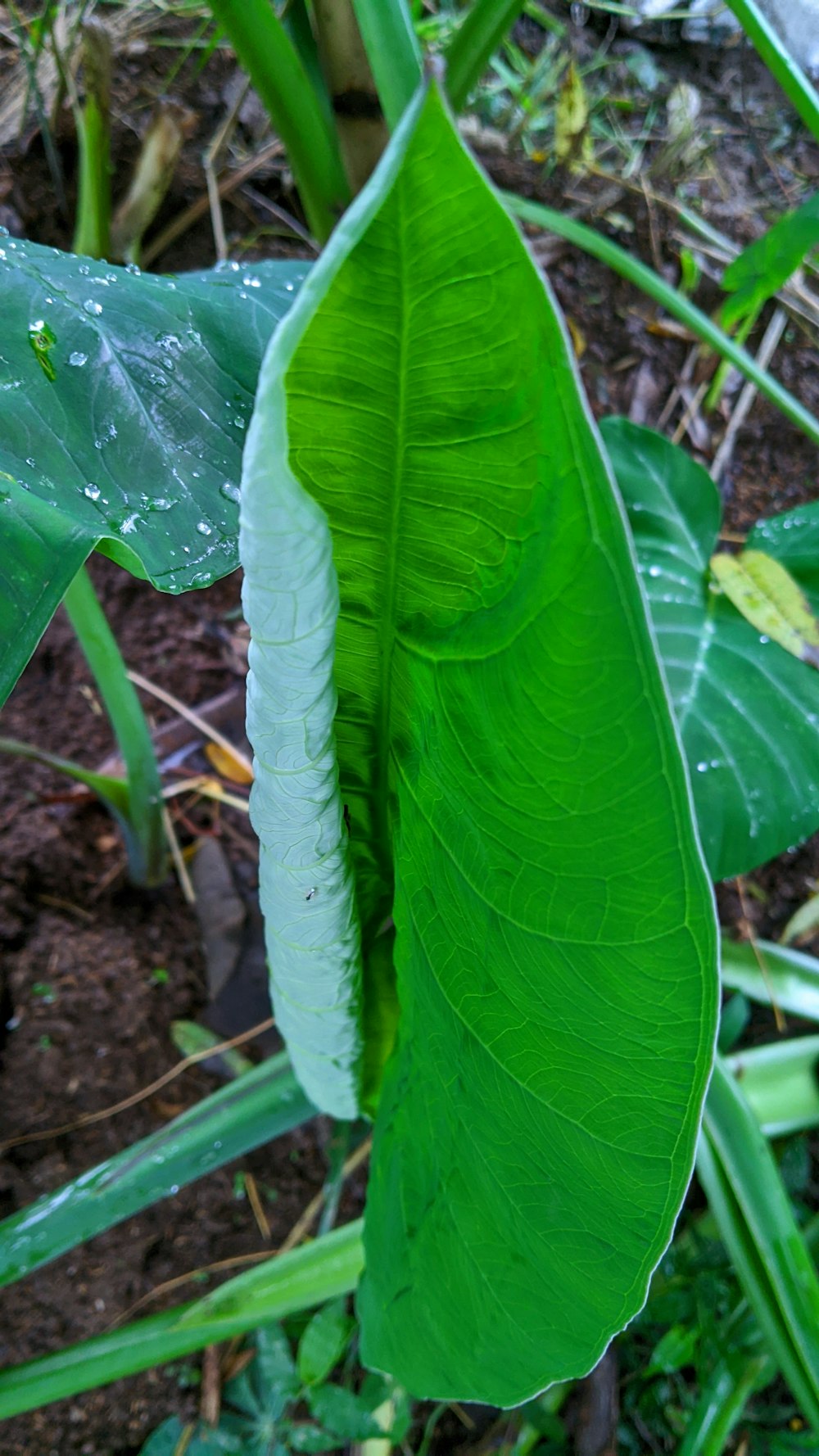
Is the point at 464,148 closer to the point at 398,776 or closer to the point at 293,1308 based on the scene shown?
the point at 398,776

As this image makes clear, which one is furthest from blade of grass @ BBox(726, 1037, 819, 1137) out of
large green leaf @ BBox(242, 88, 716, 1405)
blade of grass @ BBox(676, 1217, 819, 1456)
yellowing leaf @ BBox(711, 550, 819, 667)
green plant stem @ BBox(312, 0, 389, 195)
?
green plant stem @ BBox(312, 0, 389, 195)

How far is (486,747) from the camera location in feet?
0.75

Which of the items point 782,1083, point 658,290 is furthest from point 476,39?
point 782,1083

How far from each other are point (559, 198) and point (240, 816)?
85 centimetres

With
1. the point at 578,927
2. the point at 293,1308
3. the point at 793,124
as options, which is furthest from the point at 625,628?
the point at 793,124

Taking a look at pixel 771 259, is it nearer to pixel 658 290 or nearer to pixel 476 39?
pixel 658 290

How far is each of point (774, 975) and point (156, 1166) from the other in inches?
21.5

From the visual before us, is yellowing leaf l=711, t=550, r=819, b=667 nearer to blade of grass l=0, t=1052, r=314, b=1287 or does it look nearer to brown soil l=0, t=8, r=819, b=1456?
brown soil l=0, t=8, r=819, b=1456

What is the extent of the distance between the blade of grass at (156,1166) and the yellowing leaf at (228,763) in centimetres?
29

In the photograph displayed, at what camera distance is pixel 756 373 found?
27.9 inches

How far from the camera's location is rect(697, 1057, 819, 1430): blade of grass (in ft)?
1.87

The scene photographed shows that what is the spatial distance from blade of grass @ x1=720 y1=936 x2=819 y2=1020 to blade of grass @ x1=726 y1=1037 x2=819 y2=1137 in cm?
4

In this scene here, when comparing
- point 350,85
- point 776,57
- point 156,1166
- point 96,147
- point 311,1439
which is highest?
point 776,57

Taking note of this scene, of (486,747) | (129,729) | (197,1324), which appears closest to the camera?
(486,747)
